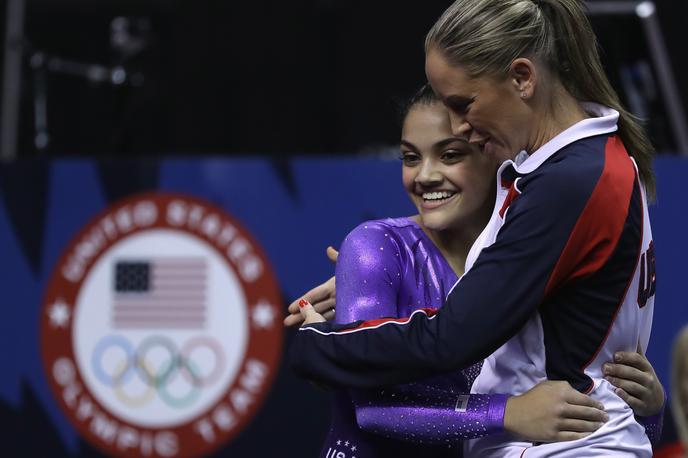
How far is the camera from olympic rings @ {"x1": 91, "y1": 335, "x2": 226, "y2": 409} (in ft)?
12.0

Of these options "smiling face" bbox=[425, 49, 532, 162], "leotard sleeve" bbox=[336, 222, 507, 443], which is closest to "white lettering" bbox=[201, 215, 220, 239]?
"leotard sleeve" bbox=[336, 222, 507, 443]

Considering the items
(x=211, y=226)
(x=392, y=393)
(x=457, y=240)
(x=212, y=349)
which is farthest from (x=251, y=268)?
(x=392, y=393)

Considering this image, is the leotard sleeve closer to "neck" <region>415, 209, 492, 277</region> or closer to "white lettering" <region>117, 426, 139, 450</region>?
Result: "neck" <region>415, 209, 492, 277</region>

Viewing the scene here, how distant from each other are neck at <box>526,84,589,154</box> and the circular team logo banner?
2.09m

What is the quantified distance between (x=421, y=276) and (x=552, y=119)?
443 mm

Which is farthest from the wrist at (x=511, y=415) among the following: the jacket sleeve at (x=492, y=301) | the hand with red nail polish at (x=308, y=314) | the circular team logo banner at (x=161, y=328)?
the circular team logo banner at (x=161, y=328)

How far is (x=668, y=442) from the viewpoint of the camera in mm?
3629

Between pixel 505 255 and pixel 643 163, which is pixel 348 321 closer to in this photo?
pixel 505 255

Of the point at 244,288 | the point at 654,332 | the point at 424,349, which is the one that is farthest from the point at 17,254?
the point at 424,349

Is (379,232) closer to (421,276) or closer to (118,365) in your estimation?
(421,276)

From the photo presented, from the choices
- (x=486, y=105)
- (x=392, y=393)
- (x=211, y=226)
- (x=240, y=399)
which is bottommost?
(x=240, y=399)

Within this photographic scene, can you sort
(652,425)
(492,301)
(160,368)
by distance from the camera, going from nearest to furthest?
(492,301)
(652,425)
(160,368)

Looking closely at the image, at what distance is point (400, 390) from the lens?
177 centimetres

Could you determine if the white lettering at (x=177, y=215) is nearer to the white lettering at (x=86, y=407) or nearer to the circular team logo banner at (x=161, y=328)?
the circular team logo banner at (x=161, y=328)
